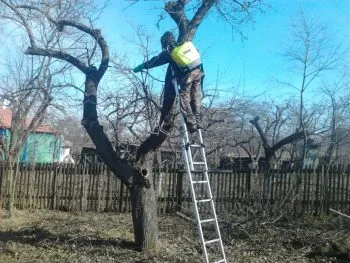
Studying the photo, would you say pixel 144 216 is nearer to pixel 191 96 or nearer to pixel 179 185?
pixel 191 96

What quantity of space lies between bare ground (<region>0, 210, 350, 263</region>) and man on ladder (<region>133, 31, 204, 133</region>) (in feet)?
8.67

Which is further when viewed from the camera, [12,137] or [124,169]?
[12,137]

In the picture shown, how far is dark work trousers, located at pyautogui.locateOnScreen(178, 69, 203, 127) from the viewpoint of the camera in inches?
287

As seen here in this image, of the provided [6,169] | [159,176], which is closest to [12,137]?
[6,169]

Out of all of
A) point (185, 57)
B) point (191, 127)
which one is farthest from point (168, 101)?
point (185, 57)

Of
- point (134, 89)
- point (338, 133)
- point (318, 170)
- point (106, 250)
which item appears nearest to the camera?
point (106, 250)

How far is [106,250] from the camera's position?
879 cm

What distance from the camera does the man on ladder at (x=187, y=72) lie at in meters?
7.14

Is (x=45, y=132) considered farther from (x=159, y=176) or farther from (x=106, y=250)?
(x=106, y=250)

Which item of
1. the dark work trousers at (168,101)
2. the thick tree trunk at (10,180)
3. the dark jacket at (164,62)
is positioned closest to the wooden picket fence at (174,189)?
the thick tree trunk at (10,180)

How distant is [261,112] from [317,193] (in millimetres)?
22225

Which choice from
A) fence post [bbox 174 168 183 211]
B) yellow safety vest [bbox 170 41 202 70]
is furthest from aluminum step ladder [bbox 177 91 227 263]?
fence post [bbox 174 168 183 211]

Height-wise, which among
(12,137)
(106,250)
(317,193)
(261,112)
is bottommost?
(106,250)

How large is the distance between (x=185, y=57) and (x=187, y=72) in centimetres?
27
